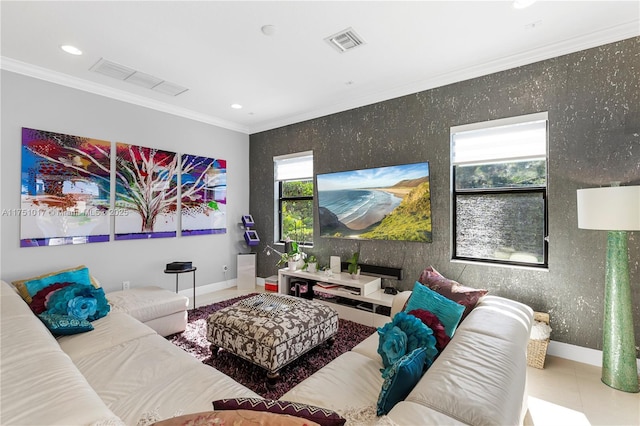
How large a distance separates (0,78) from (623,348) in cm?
583

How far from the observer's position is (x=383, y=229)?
11.6 feet

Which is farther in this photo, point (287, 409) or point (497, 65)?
point (497, 65)

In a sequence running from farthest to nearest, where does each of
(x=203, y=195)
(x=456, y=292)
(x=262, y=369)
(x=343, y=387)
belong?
(x=203, y=195), (x=262, y=369), (x=456, y=292), (x=343, y=387)

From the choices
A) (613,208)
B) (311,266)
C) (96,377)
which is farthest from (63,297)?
(613,208)

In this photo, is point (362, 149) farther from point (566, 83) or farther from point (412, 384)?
point (412, 384)

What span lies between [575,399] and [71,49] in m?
4.97

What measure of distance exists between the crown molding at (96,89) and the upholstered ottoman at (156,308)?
2.38 meters

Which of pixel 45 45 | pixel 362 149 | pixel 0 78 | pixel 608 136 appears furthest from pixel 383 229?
pixel 0 78

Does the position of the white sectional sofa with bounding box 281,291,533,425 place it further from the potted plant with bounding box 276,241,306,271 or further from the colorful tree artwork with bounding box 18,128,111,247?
the colorful tree artwork with bounding box 18,128,111,247

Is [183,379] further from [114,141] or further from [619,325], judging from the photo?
[114,141]

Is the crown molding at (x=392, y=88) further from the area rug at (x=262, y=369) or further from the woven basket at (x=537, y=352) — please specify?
the area rug at (x=262, y=369)

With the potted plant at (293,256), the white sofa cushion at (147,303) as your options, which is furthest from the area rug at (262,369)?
the potted plant at (293,256)

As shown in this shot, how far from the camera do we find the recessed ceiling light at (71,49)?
2.59m

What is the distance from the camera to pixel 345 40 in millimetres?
2504
